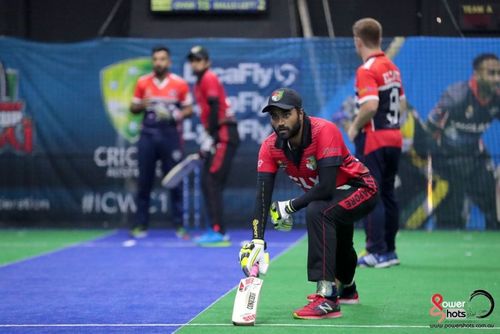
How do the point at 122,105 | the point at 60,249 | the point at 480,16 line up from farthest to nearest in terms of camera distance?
the point at 480,16 < the point at 122,105 < the point at 60,249

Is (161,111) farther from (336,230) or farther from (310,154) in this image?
(310,154)

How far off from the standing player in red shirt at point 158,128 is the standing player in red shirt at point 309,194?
635 centimetres

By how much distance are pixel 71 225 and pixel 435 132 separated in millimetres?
5242

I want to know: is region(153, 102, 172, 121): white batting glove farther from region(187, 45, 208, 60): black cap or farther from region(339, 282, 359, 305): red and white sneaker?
region(339, 282, 359, 305): red and white sneaker

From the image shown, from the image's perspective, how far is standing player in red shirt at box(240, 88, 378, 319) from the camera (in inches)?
260

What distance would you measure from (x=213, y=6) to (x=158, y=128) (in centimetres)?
329

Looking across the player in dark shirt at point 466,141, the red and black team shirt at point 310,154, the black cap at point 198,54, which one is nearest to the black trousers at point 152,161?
the black cap at point 198,54

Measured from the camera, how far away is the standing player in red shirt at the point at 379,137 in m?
9.66

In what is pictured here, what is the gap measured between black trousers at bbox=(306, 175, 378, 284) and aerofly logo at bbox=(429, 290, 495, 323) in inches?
26.3

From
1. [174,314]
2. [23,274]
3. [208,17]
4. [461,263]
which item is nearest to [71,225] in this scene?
[208,17]

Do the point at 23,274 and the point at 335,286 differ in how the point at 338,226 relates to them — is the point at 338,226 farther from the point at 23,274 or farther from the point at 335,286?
the point at 23,274

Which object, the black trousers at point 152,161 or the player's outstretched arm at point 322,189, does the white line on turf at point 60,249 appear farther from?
the player's outstretched arm at point 322,189

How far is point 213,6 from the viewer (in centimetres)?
1576

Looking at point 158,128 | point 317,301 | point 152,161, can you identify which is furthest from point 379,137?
point 152,161
